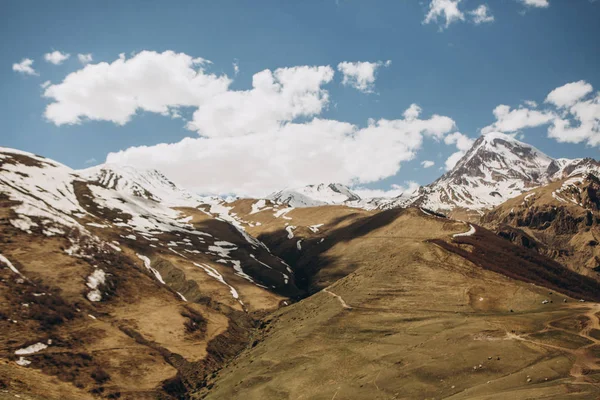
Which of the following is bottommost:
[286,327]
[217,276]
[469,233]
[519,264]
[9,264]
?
[286,327]

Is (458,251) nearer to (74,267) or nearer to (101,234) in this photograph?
(74,267)

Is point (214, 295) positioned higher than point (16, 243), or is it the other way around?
point (16, 243)

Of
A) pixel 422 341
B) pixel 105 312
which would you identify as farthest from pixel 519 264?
pixel 105 312

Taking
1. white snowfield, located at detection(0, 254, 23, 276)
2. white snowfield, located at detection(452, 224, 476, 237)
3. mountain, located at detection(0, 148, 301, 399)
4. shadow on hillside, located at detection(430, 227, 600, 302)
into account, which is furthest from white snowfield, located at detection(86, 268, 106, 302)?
white snowfield, located at detection(452, 224, 476, 237)

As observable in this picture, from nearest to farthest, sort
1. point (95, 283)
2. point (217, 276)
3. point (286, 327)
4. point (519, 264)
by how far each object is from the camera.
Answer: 1. point (95, 283)
2. point (286, 327)
3. point (519, 264)
4. point (217, 276)

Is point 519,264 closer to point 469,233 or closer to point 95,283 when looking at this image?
point 469,233

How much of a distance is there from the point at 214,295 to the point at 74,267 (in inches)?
1620

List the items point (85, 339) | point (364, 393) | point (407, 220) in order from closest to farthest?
point (364, 393) → point (85, 339) → point (407, 220)

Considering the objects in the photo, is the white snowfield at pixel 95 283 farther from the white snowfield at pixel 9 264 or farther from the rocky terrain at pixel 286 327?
the white snowfield at pixel 9 264

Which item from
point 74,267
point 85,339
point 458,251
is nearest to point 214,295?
point 74,267

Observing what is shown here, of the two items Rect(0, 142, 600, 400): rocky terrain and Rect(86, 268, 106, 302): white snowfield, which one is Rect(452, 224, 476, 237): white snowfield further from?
Rect(86, 268, 106, 302): white snowfield

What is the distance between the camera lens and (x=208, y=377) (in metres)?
85.2

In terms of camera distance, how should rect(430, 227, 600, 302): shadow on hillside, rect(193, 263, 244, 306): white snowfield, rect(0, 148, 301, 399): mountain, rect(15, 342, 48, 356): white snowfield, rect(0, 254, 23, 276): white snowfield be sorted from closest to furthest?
rect(15, 342, 48, 356): white snowfield
rect(0, 148, 301, 399): mountain
rect(0, 254, 23, 276): white snowfield
rect(430, 227, 600, 302): shadow on hillside
rect(193, 263, 244, 306): white snowfield

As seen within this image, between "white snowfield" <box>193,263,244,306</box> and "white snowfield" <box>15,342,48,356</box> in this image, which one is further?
"white snowfield" <box>193,263,244,306</box>
